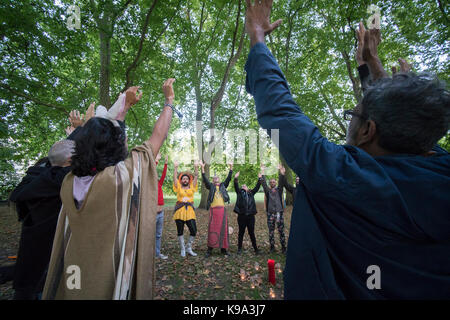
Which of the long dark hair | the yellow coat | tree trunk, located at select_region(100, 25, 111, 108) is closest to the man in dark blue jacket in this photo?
the long dark hair

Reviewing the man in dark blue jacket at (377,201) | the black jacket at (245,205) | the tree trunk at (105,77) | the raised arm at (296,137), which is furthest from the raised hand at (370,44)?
the tree trunk at (105,77)

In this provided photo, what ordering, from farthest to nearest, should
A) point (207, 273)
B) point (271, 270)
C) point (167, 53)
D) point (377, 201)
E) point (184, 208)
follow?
point (167, 53), point (184, 208), point (207, 273), point (271, 270), point (377, 201)

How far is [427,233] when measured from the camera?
685mm

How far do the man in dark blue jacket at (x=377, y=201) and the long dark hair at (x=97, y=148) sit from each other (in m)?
1.16

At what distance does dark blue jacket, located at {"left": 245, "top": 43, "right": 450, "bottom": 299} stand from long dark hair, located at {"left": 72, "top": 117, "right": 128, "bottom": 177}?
45.8 inches

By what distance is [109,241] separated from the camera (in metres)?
1.31

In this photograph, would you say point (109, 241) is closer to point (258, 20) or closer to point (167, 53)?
point (258, 20)

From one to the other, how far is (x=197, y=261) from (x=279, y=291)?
2.63 metres

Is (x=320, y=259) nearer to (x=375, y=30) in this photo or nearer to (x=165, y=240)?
(x=375, y=30)

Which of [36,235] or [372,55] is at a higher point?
[372,55]

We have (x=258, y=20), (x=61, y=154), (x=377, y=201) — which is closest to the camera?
(x=377, y=201)

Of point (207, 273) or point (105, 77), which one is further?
point (105, 77)

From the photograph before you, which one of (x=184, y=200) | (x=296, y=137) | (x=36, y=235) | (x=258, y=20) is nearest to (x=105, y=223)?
(x=296, y=137)

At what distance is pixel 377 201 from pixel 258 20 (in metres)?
1.09
